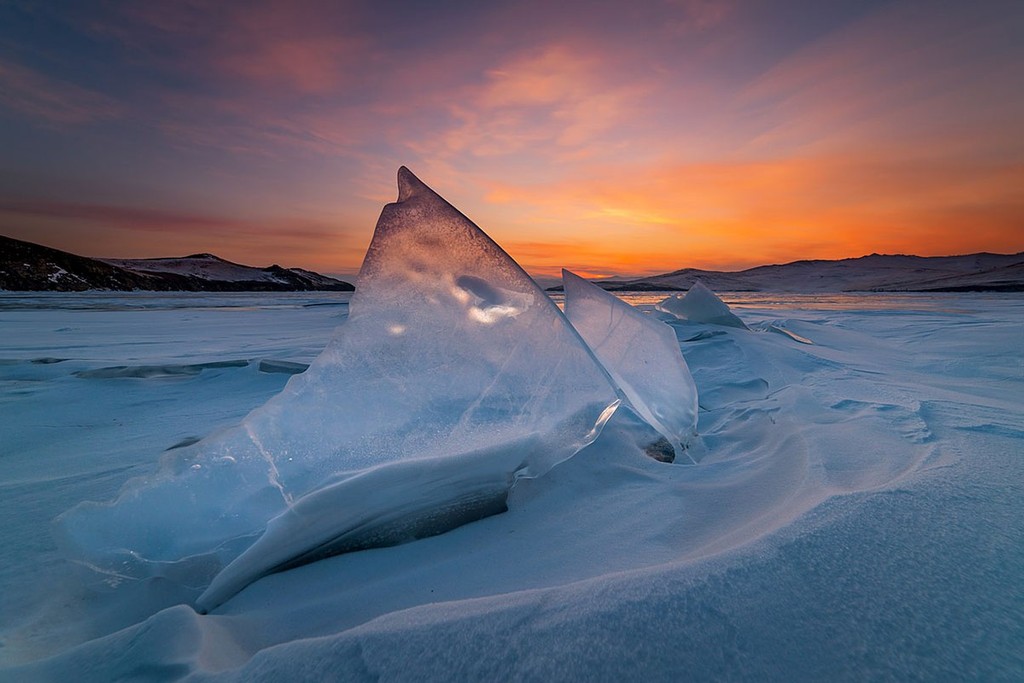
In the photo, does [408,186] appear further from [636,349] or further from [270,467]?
[636,349]

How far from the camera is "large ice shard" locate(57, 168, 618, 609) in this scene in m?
→ 1.02

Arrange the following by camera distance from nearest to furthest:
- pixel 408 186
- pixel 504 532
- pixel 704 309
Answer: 1. pixel 504 532
2. pixel 408 186
3. pixel 704 309

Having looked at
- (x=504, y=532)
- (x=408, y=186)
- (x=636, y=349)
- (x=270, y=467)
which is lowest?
(x=504, y=532)

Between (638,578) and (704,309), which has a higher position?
(704,309)

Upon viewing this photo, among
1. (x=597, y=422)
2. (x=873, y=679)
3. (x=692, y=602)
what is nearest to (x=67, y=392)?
(x=597, y=422)

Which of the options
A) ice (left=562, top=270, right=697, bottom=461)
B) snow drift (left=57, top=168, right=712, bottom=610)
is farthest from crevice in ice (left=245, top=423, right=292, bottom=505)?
ice (left=562, top=270, right=697, bottom=461)

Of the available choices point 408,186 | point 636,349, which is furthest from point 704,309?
point 408,186

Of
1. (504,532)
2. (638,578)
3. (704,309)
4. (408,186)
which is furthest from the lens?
(704,309)

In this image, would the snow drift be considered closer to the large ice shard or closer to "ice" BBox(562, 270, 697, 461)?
the large ice shard

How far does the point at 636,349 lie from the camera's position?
202 cm

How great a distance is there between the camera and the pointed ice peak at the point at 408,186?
143cm

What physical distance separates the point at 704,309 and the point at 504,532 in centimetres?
453

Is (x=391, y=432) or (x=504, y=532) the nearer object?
(x=504, y=532)

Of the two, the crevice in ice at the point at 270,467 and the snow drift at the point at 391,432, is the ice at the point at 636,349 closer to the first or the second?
the snow drift at the point at 391,432
